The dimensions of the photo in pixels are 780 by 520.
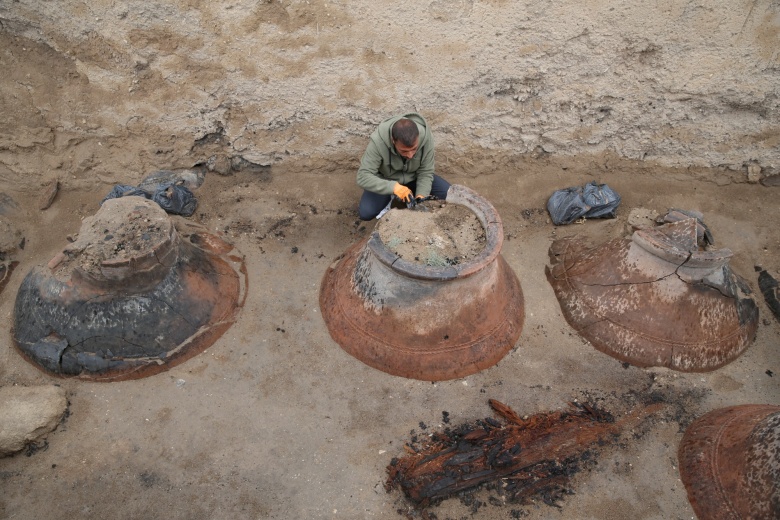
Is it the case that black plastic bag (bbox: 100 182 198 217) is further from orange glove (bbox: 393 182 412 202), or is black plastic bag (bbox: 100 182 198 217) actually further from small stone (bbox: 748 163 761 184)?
small stone (bbox: 748 163 761 184)

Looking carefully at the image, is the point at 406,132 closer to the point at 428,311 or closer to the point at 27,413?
the point at 428,311

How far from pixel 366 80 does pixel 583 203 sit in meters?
2.19

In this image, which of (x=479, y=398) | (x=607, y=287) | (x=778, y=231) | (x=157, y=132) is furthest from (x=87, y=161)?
(x=778, y=231)

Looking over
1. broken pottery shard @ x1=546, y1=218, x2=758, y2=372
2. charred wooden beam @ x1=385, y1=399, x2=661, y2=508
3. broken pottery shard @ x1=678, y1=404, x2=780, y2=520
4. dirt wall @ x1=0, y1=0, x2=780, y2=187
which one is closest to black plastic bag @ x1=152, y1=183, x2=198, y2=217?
dirt wall @ x1=0, y1=0, x2=780, y2=187

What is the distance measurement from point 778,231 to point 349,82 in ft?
13.3

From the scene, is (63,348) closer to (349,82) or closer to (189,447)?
(189,447)

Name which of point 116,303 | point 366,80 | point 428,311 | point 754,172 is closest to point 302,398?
point 428,311

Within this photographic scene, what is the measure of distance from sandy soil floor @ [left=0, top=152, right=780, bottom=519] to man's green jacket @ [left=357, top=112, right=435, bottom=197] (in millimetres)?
607

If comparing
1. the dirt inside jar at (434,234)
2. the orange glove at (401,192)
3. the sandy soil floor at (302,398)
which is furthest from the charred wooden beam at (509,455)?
the orange glove at (401,192)

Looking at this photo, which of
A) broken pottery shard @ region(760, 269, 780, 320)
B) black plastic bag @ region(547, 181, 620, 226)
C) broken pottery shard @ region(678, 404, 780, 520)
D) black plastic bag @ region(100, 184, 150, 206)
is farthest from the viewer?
black plastic bag @ region(547, 181, 620, 226)

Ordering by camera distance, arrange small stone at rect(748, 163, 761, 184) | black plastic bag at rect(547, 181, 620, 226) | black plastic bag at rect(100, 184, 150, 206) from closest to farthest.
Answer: black plastic bag at rect(100, 184, 150, 206) → black plastic bag at rect(547, 181, 620, 226) → small stone at rect(748, 163, 761, 184)

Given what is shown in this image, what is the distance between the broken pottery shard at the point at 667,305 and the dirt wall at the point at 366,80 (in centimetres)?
145

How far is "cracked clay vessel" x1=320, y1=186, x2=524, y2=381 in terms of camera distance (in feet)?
11.5

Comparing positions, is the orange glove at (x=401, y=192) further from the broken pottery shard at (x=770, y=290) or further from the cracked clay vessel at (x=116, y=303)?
the broken pottery shard at (x=770, y=290)
